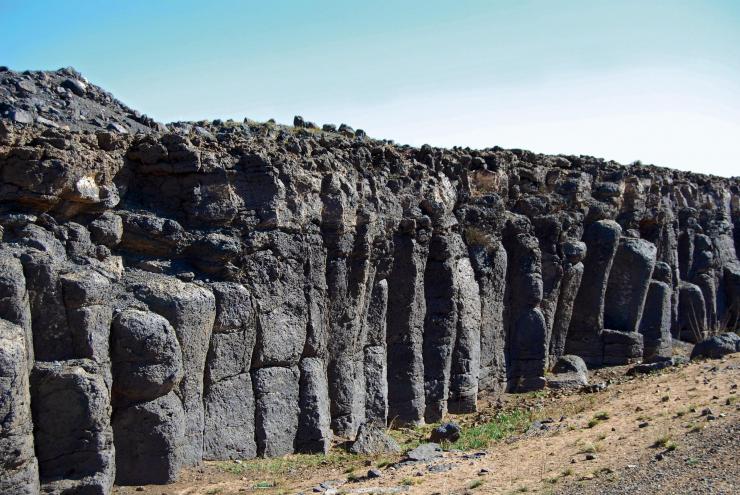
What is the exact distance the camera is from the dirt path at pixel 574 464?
15.2 metres

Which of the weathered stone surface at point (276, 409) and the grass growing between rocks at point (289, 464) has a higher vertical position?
the weathered stone surface at point (276, 409)

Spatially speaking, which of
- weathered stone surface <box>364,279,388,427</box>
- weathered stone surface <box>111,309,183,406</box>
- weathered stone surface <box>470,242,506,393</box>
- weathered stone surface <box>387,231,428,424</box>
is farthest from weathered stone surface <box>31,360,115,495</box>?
weathered stone surface <box>470,242,506,393</box>

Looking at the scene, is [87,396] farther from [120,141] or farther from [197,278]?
[120,141]

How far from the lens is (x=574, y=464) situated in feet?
54.3

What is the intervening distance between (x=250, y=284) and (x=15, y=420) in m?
5.43

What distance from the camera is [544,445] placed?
1830 centimetres

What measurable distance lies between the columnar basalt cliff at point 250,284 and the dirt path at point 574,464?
0.75 metres

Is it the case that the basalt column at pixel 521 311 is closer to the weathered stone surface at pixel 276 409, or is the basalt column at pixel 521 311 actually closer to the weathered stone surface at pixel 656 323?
the weathered stone surface at pixel 656 323

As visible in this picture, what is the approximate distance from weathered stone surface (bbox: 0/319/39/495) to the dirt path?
204 centimetres

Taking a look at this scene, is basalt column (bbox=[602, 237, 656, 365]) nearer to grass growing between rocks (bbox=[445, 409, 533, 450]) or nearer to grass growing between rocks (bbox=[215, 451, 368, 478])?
grass growing between rocks (bbox=[445, 409, 533, 450])

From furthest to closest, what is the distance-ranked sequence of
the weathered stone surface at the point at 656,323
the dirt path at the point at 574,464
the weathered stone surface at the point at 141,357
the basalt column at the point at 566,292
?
the weathered stone surface at the point at 656,323 → the basalt column at the point at 566,292 → the dirt path at the point at 574,464 → the weathered stone surface at the point at 141,357

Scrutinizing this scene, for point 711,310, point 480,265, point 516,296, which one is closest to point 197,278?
point 480,265

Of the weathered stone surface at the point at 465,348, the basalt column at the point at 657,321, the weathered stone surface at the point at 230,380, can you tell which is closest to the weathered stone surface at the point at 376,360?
the weathered stone surface at the point at 465,348

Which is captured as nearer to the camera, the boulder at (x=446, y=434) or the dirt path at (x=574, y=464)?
the dirt path at (x=574, y=464)
